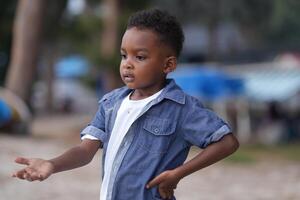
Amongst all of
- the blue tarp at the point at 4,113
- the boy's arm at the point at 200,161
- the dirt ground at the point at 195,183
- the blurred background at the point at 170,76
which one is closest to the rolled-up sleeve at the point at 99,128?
the boy's arm at the point at 200,161

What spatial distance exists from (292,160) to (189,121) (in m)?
10.9

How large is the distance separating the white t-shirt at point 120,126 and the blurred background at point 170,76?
162 inches

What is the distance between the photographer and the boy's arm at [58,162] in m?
2.40

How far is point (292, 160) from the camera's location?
42.7 ft

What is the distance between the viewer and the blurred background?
8281mm

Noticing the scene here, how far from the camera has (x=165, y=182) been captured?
2.46 meters

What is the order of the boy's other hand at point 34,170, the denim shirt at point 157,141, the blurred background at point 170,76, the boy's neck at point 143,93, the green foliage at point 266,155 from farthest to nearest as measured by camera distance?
the green foliage at point 266,155
the blurred background at point 170,76
the boy's neck at point 143,93
the denim shirt at point 157,141
the boy's other hand at point 34,170

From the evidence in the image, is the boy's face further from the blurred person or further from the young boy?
the blurred person

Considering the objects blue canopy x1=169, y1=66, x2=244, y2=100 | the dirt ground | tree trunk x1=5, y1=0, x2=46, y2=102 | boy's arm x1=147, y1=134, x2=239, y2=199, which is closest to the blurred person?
tree trunk x1=5, y1=0, x2=46, y2=102

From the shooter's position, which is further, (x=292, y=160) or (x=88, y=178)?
(x=292, y=160)

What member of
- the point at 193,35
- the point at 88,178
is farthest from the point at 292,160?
the point at 193,35

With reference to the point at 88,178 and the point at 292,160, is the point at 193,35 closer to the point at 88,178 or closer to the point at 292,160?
the point at 292,160

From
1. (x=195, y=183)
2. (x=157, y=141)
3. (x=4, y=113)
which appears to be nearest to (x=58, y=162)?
(x=157, y=141)

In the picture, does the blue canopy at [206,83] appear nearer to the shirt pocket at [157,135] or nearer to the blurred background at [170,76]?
the blurred background at [170,76]
